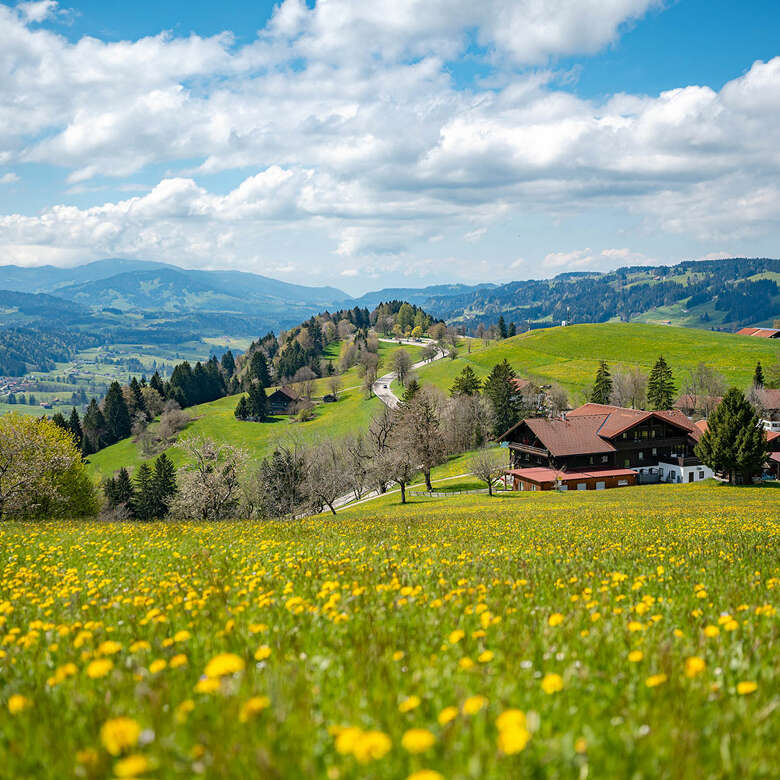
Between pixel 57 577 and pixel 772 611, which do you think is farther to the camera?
pixel 57 577

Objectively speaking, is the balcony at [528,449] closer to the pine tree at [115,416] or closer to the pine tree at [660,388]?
the pine tree at [660,388]

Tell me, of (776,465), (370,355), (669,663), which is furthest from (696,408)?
(669,663)

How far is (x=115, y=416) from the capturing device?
14375 centimetres

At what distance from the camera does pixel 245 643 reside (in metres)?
4.50

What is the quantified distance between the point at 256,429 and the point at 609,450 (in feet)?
303

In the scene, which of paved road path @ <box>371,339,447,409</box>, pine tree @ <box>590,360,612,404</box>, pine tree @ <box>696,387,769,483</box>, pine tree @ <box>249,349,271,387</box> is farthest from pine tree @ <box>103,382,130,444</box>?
pine tree @ <box>696,387,769,483</box>

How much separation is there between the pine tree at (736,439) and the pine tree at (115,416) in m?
136

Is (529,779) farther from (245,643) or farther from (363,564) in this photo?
(363,564)

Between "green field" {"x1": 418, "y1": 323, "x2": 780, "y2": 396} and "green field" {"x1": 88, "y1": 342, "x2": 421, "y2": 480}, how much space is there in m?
24.0

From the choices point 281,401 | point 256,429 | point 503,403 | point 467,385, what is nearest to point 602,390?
point 503,403

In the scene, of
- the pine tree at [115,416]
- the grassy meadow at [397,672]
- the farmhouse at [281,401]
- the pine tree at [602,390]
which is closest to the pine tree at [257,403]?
the farmhouse at [281,401]

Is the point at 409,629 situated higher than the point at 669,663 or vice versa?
the point at 669,663

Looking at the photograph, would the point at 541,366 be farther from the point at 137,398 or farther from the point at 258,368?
the point at 137,398

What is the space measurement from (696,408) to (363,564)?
122363 mm
